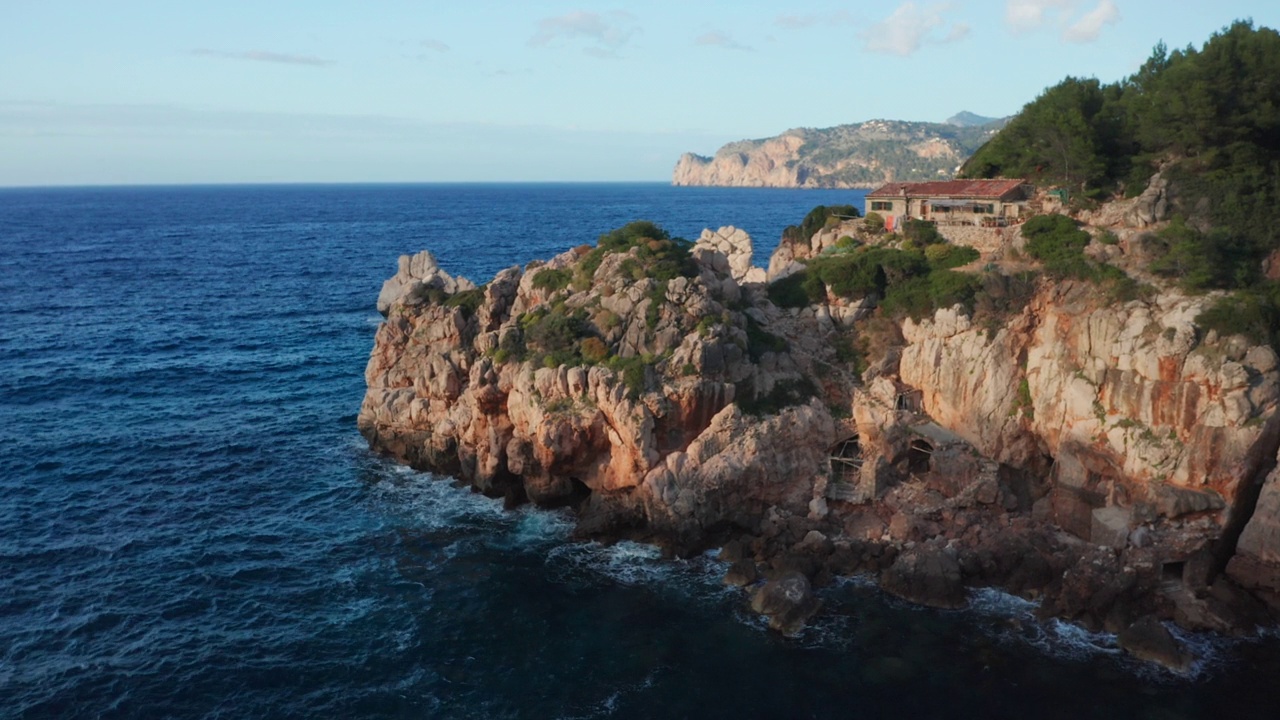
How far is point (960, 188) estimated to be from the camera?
65.0 metres

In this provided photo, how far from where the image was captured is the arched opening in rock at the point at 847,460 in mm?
49062

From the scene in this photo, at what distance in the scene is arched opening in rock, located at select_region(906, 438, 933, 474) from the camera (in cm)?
4936

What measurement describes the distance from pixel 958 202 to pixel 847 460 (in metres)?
24.4

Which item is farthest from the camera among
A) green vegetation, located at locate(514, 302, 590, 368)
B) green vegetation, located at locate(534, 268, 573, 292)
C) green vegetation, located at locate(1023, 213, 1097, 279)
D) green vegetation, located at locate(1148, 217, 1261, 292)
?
green vegetation, located at locate(534, 268, 573, 292)

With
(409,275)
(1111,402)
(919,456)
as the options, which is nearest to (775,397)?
(919,456)

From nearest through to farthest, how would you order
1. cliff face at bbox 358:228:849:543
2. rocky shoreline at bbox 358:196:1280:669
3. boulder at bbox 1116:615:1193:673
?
1. boulder at bbox 1116:615:1193:673
2. rocky shoreline at bbox 358:196:1280:669
3. cliff face at bbox 358:228:849:543

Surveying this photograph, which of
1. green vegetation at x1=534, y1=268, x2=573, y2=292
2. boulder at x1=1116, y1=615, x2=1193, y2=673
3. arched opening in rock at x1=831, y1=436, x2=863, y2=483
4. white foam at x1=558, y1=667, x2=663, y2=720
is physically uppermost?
green vegetation at x1=534, y1=268, x2=573, y2=292

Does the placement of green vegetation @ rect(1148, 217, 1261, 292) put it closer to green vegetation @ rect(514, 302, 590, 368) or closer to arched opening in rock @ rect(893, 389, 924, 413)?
arched opening in rock @ rect(893, 389, 924, 413)

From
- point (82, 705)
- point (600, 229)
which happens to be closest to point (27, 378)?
point (82, 705)

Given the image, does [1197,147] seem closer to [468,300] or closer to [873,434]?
[873,434]

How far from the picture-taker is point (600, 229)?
190 metres

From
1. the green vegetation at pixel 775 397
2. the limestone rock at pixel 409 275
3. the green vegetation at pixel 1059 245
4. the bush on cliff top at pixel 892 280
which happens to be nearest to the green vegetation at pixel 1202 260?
the green vegetation at pixel 1059 245

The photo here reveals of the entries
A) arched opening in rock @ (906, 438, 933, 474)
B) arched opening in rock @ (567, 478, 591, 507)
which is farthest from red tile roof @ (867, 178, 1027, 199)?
arched opening in rock @ (567, 478, 591, 507)

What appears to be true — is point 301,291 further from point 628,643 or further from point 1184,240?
point 1184,240
